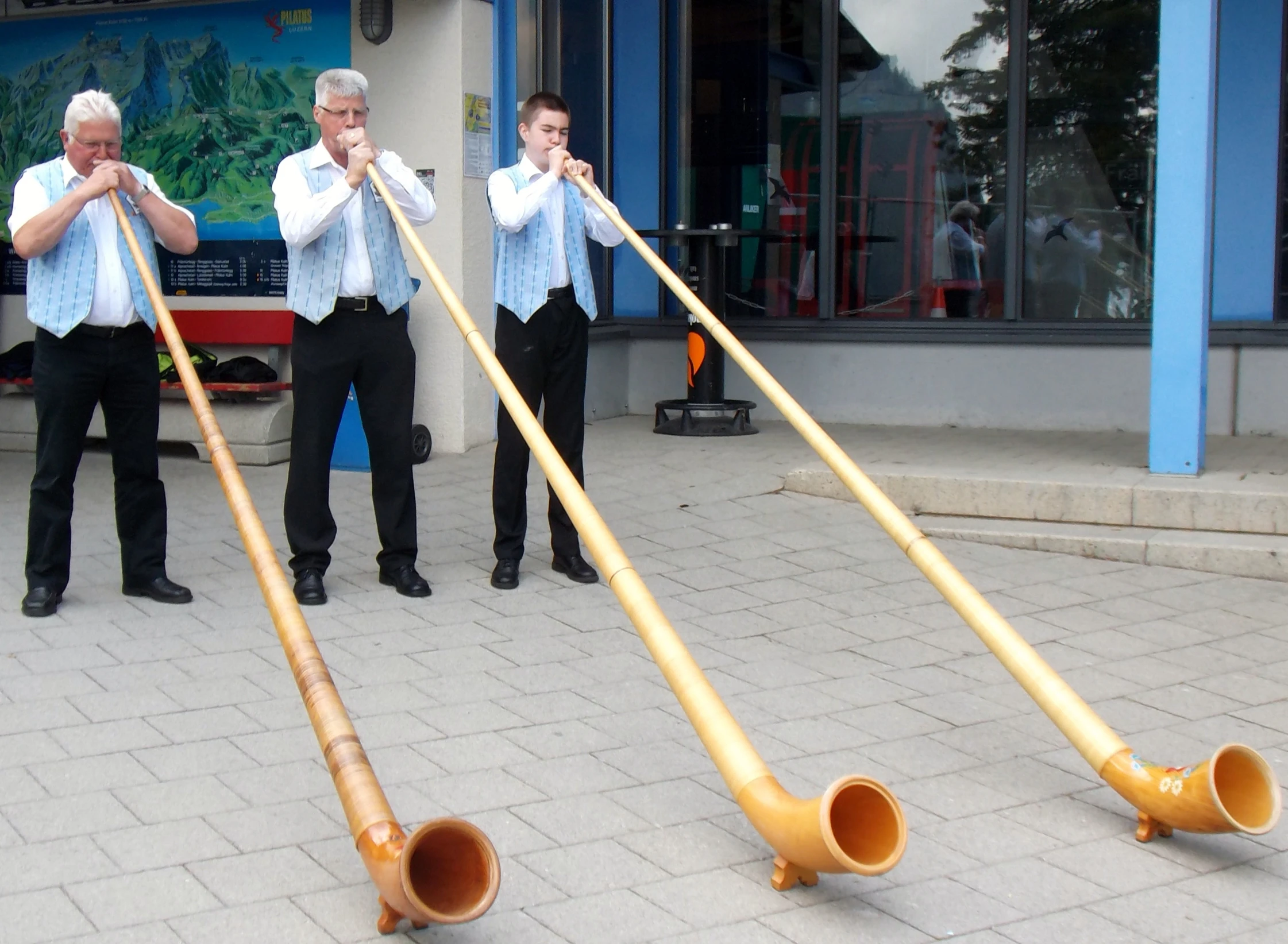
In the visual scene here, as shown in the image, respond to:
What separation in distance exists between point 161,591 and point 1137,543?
3.92 metres

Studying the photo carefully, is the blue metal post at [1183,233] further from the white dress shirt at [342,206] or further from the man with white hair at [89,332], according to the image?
the man with white hair at [89,332]

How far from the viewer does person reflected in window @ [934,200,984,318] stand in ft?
29.6

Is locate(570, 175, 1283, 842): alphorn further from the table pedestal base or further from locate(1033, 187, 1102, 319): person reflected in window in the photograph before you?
locate(1033, 187, 1102, 319): person reflected in window

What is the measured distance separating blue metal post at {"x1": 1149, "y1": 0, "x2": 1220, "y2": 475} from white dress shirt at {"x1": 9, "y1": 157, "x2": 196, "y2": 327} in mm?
4242

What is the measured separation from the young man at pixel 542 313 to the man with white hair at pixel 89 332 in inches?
46.3

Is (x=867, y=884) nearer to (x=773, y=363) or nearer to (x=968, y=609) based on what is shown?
(x=968, y=609)

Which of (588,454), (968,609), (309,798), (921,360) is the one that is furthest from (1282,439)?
(309,798)

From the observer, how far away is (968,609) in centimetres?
351

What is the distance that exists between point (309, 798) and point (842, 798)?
1.35 meters

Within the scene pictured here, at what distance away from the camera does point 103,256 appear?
5031 mm

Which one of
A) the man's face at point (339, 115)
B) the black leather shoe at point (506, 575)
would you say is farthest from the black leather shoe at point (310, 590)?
the man's face at point (339, 115)

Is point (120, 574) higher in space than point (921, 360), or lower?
lower

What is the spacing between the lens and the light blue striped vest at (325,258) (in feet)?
17.0

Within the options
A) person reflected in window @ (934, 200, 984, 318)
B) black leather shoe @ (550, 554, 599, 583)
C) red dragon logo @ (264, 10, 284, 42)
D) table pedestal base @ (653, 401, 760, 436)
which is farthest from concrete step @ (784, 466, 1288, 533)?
red dragon logo @ (264, 10, 284, 42)
